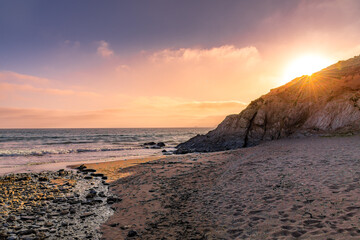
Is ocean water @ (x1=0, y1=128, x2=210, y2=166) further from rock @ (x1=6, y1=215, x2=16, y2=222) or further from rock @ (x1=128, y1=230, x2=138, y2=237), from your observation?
rock @ (x1=128, y1=230, x2=138, y2=237)

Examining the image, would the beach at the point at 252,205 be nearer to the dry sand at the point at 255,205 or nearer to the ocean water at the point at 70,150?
the dry sand at the point at 255,205

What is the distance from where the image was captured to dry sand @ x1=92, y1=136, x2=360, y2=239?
6.31 meters

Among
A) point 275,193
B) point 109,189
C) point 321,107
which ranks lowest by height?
point 109,189

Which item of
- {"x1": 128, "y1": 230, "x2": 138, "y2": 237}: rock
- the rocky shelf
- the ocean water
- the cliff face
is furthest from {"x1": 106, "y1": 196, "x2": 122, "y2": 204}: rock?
the cliff face

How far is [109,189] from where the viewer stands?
13781 mm

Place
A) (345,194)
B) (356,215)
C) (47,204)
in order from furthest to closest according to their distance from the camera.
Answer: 1. (47,204)
2. (345,194)
3. (356,215)

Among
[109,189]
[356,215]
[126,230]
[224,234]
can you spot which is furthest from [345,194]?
[109,189]

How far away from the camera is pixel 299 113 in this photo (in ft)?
105

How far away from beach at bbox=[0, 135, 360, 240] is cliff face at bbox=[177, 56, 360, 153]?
18.0 metres

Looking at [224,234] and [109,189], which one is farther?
[109,189]

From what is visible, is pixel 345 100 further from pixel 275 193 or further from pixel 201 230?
pixel 201 230

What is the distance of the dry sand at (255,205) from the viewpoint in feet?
20.7

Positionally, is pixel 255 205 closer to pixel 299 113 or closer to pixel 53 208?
pixel 53 208

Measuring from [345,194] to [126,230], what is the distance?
28.1 ft
